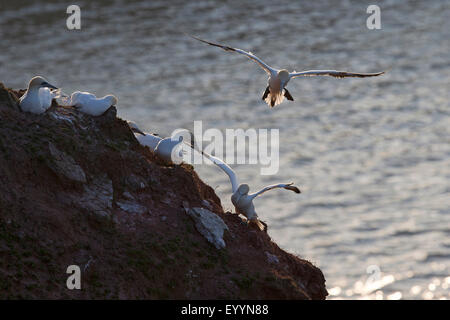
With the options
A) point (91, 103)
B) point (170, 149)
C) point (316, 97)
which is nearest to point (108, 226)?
point (170, 149)

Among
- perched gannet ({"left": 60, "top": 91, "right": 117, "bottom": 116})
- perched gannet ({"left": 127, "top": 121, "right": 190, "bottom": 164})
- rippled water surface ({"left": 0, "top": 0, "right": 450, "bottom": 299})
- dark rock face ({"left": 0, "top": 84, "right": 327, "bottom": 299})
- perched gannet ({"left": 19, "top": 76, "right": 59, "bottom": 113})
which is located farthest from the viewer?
rippled water surface ({"left": 0, "top": 0, "right": 450, "bottom": 299})

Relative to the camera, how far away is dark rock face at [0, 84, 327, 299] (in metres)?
19.1

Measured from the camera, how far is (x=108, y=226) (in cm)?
2022

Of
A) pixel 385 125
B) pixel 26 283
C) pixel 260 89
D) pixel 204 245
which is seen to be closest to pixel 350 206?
pixel 385 125

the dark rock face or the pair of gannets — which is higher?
the pair of gannets

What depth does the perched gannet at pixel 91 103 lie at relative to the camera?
869 inches

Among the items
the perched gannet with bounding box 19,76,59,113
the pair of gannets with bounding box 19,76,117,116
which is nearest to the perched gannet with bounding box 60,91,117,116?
the pair of gannets with bounding box 19,76,117,116

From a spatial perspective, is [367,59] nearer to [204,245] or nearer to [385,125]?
[385,125]

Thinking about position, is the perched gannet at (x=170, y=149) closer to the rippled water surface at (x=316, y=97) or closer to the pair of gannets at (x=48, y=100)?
the pair of gannets at (x=48, y=100)

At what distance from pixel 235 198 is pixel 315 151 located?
24544 mm

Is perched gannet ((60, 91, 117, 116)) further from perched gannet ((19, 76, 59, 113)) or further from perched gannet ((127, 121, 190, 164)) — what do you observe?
perched gannet ((127, 121, 190, 164))

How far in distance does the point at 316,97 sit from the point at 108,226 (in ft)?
113

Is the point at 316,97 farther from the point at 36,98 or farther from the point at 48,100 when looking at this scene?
the point at 36,98

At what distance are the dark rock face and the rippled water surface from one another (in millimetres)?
14125
